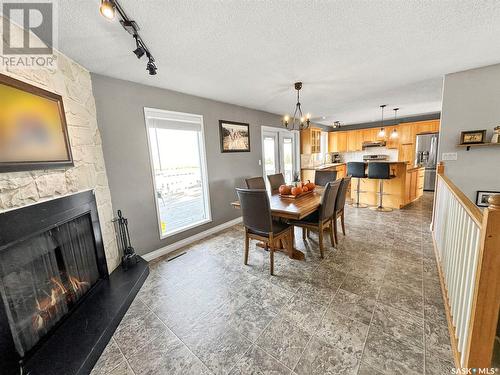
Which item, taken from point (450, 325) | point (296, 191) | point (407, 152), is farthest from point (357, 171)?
point (450, 325)

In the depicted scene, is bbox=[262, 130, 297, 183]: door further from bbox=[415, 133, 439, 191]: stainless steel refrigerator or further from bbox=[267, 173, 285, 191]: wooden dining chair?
bbox=[415, 133, 439, 191]: stainless steel refrigerator

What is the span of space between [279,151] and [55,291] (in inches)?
180

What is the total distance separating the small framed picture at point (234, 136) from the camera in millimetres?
3561

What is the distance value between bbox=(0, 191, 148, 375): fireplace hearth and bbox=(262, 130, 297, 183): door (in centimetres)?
346

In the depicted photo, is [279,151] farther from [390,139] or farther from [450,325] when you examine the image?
[450,325]

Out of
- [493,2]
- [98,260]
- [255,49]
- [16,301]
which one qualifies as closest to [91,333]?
[16,301]

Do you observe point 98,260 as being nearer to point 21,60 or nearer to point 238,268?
point 238,268

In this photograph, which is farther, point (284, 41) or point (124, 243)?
point (124, 243)

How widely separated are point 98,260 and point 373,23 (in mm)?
3265

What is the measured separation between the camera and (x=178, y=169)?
3057mm

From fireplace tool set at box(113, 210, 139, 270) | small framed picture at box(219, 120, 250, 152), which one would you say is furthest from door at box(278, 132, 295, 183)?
fireplace tool set at box(113, 210, 139, 270)

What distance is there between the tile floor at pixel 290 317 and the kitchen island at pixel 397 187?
2.06 metres

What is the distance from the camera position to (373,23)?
155cm

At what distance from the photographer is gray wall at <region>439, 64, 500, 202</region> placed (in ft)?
8.43
